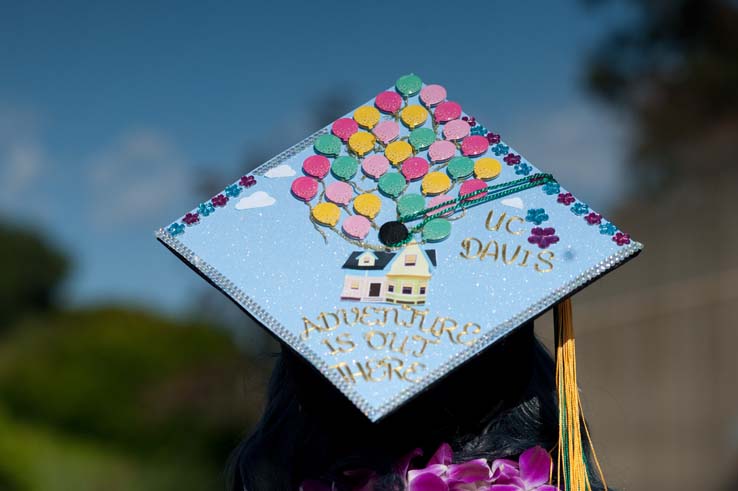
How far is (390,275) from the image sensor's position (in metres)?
1.59

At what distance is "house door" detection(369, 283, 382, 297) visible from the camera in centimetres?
158

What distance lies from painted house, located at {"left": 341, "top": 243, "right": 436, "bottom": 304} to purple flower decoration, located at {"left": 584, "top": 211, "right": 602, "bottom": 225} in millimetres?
243

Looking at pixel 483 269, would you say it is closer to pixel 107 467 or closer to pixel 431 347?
pixel 431 347

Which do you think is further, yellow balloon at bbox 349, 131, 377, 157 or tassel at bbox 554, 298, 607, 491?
yellow balloon at bbox 349, 131, 377, 157

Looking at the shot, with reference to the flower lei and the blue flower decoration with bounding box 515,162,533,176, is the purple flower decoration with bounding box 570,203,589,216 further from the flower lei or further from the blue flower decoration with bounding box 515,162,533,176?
the flower lei

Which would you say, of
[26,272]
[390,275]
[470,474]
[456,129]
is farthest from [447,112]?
[26,272]

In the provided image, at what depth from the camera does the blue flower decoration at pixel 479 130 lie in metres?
1.78

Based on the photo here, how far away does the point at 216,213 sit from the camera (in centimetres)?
172

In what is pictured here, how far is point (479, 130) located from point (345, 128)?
23 centimetres

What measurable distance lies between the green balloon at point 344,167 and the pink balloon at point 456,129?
16 cm

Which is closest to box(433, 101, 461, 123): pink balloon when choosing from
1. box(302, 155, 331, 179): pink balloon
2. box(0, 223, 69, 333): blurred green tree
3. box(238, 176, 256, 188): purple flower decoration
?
box(302, 155, 331, 179): pink balloon

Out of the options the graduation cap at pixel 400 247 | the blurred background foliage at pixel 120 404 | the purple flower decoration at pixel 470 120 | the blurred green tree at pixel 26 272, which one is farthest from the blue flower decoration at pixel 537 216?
the blurred green tree at pixel 26 272

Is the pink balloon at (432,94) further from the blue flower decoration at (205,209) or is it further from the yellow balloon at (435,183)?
the blue flower decoration at (205,209)

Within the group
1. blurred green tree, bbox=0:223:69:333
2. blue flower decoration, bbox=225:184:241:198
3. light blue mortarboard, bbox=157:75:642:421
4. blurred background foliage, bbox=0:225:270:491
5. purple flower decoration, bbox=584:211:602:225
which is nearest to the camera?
light blue mortarboard, bbox=157:75:642:421
